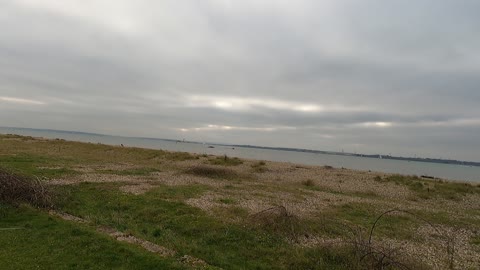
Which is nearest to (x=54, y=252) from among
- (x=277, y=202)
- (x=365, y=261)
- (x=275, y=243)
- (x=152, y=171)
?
(x=275, y=243)

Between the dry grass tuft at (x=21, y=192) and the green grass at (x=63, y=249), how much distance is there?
Answer: 6.95ft

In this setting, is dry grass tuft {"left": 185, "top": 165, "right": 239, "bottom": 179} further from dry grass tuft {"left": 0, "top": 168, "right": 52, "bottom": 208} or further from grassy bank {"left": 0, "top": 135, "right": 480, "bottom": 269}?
dry grass tuft {"left": 0, "top": 168, "right": 52, "bottom": 208}

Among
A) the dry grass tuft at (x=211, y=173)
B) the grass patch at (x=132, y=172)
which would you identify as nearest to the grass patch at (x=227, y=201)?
the grass patch at (x=132, y=172)

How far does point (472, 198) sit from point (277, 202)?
1912cm

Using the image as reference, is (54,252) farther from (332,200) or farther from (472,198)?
(472,198)

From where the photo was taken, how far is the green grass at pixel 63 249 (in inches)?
369

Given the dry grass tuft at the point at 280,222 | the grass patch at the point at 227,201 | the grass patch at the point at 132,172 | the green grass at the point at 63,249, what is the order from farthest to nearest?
the grass patch at the point at 132,172 → the grass patch at the point at 227,201 → the dry grass tuft at the point at 280,222 → the green grass at the point at 63,249

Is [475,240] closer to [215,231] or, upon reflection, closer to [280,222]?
[280,222]

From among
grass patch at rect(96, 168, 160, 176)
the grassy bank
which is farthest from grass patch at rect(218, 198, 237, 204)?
grass patch at rect(96, 168, 160, 176)

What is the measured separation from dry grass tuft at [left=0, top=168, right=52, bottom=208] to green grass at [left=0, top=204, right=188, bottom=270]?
6.95 feet

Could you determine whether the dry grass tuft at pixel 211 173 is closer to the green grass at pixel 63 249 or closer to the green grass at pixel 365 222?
the green grass at pixel 365 222

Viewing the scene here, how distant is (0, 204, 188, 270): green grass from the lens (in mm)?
9361

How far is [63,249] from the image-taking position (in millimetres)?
10344

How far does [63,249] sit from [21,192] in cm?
657
